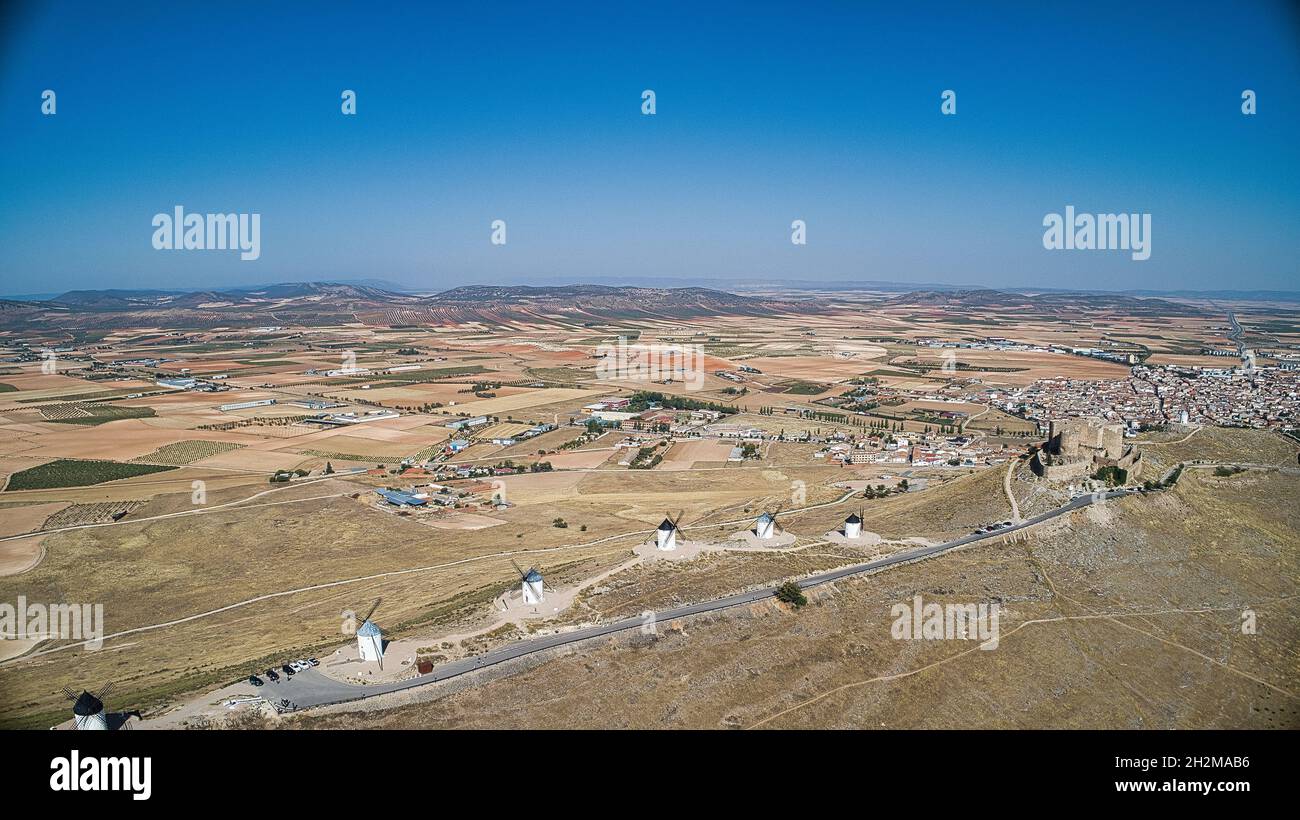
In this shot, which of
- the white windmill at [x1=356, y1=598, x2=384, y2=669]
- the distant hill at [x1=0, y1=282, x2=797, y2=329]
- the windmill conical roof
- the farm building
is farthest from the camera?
the distant hill at [x1=0, y1=282, x2=797, y2=329]

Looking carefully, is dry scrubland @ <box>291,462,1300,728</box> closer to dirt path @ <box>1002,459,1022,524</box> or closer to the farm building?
dirt path @ <box>1002,459,1022,524</box>

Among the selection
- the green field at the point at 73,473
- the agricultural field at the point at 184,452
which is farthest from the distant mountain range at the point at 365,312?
the green field at the point at 73,473

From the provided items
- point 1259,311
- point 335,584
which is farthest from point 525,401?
point 1259,311

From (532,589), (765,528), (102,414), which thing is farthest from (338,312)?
(532,589)

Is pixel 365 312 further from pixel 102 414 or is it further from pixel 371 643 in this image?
pixel 371 643

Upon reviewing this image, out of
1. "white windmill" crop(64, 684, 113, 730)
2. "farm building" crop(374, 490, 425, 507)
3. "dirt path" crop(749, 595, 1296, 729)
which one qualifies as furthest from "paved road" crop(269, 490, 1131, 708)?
"farm building" crop(374, 490, 425, 507)

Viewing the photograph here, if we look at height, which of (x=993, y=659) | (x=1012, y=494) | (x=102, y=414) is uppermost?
(x=102, y=414)
